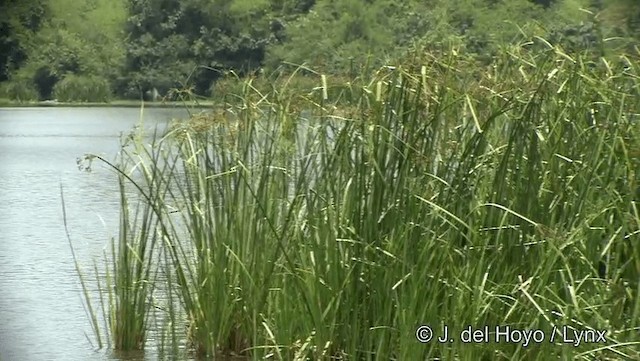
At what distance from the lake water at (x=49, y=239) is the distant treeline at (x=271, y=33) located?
40.0 inches

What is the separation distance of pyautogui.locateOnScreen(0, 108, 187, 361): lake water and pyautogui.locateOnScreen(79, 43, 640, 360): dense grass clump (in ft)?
3.56

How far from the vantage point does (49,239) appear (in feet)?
37.2

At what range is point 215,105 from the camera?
19.1 ft

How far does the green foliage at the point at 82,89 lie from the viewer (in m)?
34.1

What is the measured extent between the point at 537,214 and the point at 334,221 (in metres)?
0.78

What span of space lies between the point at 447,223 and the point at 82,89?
32.9 meters

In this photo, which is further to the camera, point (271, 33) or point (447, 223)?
point (271, 33)
